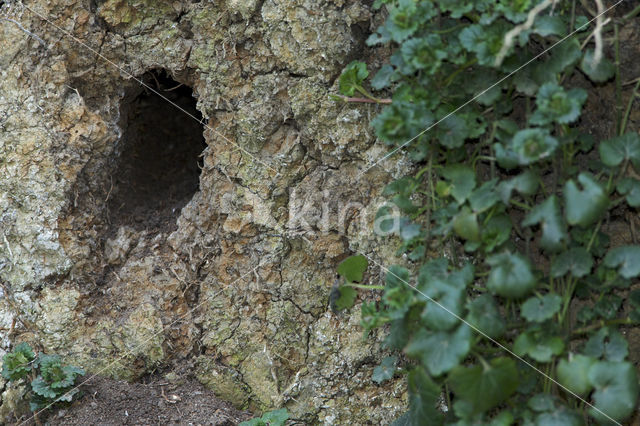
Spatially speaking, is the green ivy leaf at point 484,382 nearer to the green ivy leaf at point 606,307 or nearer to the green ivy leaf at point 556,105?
the green ivy leaf at point 606,307

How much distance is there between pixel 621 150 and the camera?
161 cm

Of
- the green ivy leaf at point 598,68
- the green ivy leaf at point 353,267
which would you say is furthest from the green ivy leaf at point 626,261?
the green ivy leaf at point 353,267

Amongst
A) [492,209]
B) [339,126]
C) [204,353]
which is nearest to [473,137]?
[492,209]

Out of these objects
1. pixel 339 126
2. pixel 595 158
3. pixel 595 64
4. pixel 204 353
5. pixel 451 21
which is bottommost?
pixel 204 353

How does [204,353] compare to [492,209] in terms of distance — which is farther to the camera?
[204,353]

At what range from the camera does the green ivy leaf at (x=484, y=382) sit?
1.51 meters

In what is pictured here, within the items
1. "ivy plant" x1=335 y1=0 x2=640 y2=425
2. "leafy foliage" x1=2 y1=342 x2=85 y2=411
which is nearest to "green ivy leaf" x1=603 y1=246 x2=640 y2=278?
"ivy plant" x1=335 y1=0 x2=640 y2=425

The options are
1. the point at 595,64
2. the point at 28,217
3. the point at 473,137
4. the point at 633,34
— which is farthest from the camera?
the point at 28,217

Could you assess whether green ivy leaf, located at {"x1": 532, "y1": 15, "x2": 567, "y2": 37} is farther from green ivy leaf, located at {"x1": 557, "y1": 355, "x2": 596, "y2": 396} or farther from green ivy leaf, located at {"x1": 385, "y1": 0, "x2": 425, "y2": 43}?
green ivy leaf, located at {"x1": 557, "y1": 355, "x2": 596, "y2": 396}

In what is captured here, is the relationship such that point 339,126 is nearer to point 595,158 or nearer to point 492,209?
point 492,209

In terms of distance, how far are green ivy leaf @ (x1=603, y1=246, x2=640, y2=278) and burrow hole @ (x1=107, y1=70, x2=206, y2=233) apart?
4.64 feet

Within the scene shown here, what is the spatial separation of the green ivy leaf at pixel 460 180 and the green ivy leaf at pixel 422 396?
18.4 inches

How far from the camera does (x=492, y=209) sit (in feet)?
5.44

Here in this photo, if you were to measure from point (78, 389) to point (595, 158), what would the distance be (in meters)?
1.78
